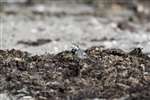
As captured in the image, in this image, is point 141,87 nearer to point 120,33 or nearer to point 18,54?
point 18,54

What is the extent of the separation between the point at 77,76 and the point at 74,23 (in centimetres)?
877

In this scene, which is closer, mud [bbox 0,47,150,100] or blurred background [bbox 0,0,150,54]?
mud [bbox 0,47,150,100]

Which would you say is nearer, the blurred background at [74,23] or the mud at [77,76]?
the mud at [77,76]

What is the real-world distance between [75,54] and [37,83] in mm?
945

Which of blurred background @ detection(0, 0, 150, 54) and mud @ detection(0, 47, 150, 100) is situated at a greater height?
blurred background @ detection(0, 0, 150, 54)

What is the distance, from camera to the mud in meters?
5.87

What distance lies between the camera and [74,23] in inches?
591

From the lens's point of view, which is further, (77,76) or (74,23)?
(74,23)

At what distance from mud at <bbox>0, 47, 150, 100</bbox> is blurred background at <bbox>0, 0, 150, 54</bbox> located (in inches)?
147

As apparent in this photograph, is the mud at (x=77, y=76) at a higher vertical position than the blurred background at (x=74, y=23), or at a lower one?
lower

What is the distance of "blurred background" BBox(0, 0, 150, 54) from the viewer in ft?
39.2

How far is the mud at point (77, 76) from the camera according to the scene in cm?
587

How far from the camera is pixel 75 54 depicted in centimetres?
697

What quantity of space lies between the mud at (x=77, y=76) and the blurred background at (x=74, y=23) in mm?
3723
